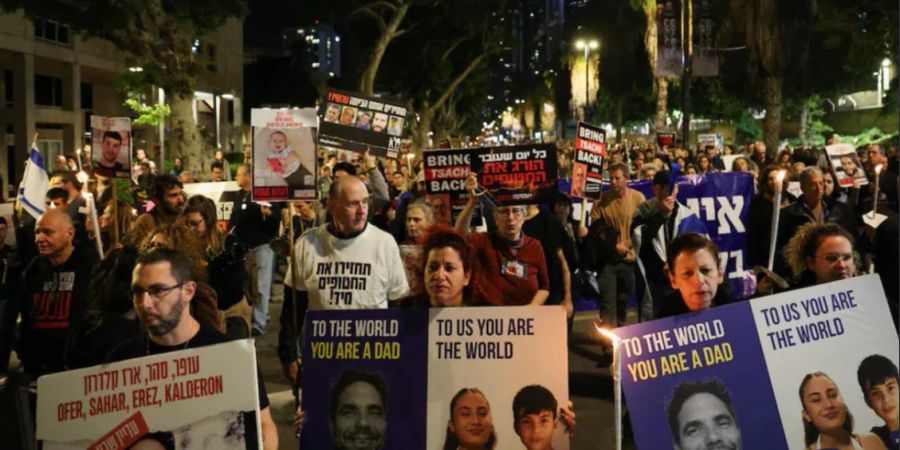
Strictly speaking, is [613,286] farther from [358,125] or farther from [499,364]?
[499,364]

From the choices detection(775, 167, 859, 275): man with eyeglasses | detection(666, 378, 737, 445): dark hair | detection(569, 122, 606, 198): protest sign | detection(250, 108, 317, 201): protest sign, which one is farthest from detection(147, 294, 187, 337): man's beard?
detection(569, 122, 606, 198): protest sign

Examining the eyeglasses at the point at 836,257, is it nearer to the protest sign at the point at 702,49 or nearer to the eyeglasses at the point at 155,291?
the eyeglasses at the point at 155,291

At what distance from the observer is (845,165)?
11.6 meters

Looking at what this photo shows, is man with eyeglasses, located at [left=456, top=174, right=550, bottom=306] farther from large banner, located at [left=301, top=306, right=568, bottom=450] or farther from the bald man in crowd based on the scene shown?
the bald man in crowd

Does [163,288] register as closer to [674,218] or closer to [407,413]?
[407,413]

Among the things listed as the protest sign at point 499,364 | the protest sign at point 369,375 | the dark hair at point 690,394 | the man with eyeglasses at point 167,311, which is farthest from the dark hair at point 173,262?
the dark hair at point 690,394

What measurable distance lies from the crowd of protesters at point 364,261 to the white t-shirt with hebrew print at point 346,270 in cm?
1

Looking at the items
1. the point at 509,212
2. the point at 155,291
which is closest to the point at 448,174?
the point at 509,212

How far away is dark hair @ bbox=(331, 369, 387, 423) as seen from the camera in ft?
15.2

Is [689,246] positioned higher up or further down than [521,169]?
further down

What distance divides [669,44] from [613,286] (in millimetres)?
21858

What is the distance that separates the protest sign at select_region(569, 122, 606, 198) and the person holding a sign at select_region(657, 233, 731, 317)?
22.8 feet

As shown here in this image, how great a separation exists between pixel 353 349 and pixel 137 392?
41.7 inches

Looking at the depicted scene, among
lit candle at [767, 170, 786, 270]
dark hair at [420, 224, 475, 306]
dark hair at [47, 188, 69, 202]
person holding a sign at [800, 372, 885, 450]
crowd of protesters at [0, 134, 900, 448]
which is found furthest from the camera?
dark hair at [47, 188, 69, 202]
